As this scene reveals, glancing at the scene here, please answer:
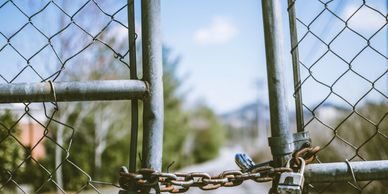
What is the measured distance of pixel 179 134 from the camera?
965 inches

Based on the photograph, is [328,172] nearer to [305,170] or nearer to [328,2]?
[305,170]

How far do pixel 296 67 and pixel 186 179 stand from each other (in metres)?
0.42

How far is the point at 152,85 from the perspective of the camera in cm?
90

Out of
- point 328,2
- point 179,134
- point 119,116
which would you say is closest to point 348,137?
point 328,2

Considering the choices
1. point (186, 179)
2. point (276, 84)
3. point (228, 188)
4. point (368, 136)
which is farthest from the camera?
point (228, 188)

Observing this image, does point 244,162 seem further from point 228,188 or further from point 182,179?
point 228,188

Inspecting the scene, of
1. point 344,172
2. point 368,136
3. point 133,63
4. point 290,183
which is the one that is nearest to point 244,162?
point 290,183

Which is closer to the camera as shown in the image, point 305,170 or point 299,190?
point 299,190

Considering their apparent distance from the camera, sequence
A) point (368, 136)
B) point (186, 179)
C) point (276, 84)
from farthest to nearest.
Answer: point (368, 136)
point (276, 84)
point (186, 179)

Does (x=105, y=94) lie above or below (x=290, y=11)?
below

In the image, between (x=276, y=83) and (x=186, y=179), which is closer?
(x=186, y=179)

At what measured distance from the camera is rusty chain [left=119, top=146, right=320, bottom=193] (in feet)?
2.58

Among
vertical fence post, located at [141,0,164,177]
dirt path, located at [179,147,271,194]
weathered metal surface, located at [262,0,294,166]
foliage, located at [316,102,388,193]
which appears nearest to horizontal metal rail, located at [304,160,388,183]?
weathered metal surface, located at [262,0,294,166]

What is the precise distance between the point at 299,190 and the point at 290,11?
0.48 meters
